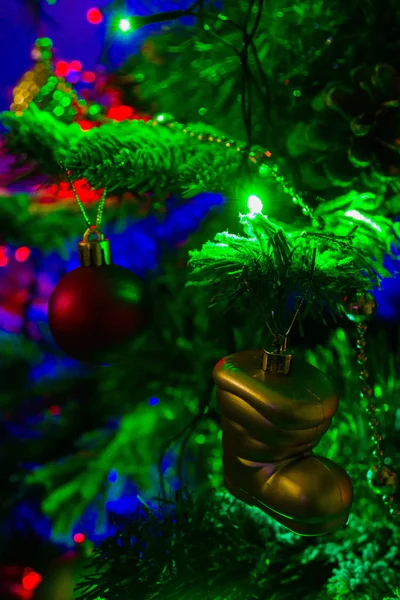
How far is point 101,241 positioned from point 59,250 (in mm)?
264

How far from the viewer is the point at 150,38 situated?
616 millimetres

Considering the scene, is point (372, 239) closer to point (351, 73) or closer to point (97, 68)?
point (351, 73)

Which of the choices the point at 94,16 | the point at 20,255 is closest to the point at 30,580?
the point at 20,255

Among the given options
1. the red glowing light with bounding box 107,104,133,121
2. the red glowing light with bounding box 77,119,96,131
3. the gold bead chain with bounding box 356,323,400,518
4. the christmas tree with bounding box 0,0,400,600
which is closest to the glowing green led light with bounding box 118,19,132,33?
the christmas tree with bounding box 0,0,400,600

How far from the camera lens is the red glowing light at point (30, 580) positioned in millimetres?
766

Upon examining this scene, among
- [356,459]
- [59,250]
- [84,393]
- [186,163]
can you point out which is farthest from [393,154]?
[84,393]

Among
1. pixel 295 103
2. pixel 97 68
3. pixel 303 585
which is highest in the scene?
pixel 97 68

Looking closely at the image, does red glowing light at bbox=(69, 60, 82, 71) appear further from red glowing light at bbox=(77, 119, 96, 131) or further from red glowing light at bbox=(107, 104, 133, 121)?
red glowing light at bbox=(77, 119, 96, 131)

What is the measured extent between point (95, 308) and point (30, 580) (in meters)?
0.60

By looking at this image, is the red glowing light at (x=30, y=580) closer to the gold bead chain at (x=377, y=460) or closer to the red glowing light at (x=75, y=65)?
the gold bead chain at (x=377, y=460)

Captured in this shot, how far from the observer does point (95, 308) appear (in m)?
0.39

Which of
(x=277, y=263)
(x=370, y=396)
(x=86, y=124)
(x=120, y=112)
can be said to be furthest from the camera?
(x=120, y=112)

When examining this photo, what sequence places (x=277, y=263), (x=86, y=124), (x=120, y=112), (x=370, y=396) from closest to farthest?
(x=277, y=263) < (x=370, y=396) < (x=86, y=124) < (x=120, y=112)

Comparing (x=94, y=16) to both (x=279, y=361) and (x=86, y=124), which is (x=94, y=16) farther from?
(x=279, y=361)
